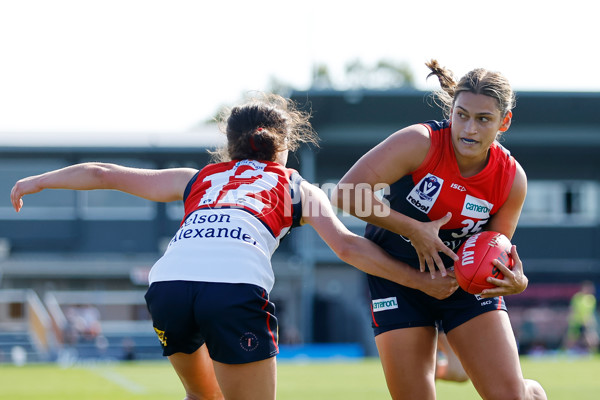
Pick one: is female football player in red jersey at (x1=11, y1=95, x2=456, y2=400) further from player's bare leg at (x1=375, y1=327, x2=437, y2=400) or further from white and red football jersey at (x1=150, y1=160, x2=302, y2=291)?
player's bare leg at (x1=375, y1=327, x2=437, y2=400)

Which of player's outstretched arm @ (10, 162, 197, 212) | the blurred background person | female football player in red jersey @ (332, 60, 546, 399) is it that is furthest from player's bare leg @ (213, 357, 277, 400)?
the blurred background person

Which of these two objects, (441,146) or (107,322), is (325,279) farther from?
(441,146)

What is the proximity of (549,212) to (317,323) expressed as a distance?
10174mm

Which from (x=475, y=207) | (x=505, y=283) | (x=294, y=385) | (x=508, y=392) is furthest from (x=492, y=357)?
(x=294, y=385)

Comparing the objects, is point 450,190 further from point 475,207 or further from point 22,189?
point 22,189

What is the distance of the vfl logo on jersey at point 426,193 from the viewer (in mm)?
4543

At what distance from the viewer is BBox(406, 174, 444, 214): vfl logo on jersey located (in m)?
4.54

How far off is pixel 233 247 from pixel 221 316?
1.05ft

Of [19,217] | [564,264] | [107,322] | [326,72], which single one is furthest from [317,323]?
[326,72]

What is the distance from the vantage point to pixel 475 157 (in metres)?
4.55

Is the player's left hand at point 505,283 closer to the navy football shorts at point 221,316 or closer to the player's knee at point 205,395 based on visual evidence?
the navy football shorts at point 221,316

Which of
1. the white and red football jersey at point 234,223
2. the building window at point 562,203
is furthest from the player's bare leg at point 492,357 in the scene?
the building window at point 562,203

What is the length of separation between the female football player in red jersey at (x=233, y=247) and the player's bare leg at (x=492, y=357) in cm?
28

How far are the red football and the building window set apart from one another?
27419 mm
